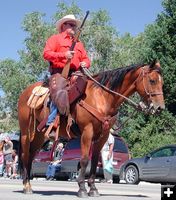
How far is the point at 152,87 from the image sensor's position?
9.22 meters

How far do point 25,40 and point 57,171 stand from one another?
34572 millimetres

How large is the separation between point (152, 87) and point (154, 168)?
12.2 meters

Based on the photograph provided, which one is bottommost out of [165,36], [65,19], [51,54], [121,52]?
[51,54]

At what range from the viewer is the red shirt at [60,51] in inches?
374

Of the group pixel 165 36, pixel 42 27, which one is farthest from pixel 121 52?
pixel 165 36

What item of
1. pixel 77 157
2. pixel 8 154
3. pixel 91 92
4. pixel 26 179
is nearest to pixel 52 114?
pixel 91 92

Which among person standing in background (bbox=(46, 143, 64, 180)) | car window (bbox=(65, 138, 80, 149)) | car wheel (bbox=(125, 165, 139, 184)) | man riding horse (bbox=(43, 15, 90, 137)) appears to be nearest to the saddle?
man riding horse (bbox=(43, 15, 90, 137))

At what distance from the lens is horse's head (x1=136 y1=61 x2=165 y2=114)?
9.12 metres

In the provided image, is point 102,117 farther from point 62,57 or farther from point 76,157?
point 76,157

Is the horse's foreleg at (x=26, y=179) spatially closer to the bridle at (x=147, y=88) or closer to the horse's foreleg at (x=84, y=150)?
the horse's foreleg at (x=84, y=150)

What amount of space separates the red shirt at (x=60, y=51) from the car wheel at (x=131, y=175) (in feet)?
41.5

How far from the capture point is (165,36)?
124ft

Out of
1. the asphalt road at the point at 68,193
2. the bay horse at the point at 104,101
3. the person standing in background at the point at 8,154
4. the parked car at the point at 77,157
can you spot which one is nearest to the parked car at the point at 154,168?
the parked car at the point at 77,157

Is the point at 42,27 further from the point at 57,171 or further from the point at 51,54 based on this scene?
the point at 51,54
